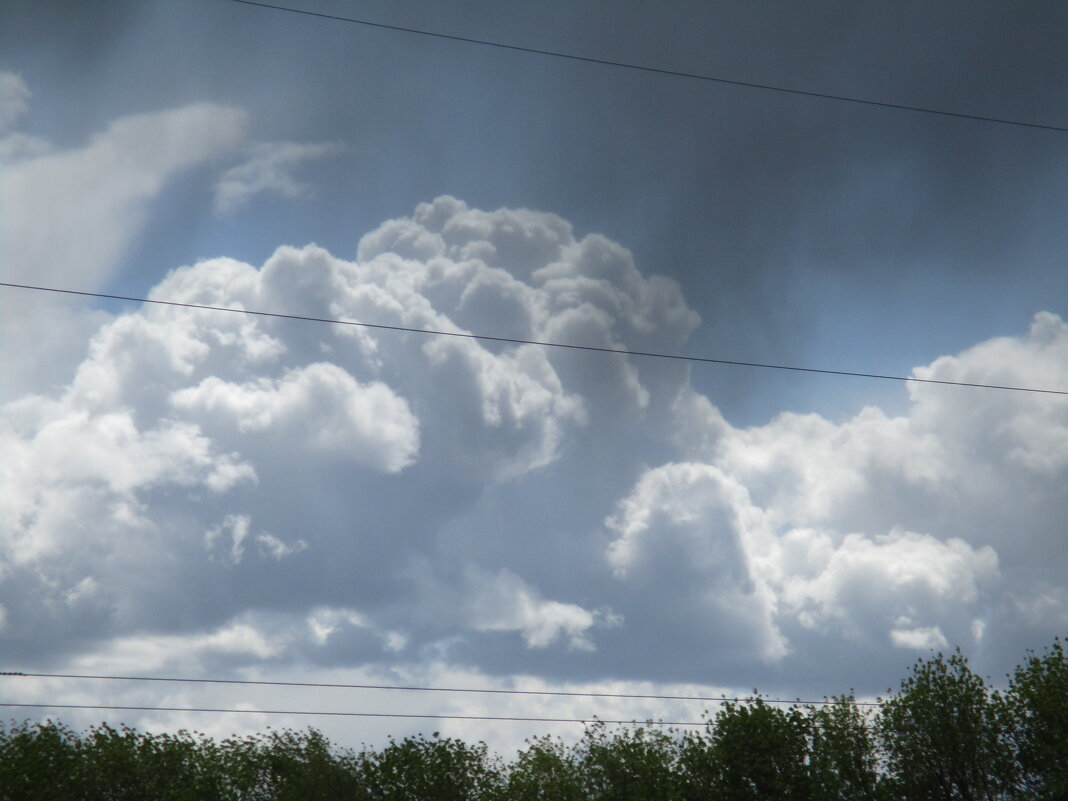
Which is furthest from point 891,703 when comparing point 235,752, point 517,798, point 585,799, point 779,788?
point 235,752

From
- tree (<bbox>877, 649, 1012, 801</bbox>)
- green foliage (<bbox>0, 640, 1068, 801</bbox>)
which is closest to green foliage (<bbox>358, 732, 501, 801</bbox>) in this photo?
green foliage (<bbox>0, 640, 1068, 801</bbox>)

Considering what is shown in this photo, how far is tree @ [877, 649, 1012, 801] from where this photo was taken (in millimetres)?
77125

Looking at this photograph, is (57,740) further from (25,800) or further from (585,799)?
(585,799)

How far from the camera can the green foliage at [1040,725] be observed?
240 feet

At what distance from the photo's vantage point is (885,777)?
3206 inches

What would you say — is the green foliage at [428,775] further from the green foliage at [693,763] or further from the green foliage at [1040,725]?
the green foliage at [1040,725]

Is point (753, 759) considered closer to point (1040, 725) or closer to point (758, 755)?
point (758, 755)

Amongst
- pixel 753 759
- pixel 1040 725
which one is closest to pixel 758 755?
pixel 753 759

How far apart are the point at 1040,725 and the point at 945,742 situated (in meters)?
7.36

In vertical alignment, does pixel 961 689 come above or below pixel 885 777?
above

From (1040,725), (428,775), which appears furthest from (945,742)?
(428,775)

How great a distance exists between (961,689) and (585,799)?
128ft

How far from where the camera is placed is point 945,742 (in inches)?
3103

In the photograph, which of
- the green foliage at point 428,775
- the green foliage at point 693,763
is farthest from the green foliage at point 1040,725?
the green foliage at point 428,775
